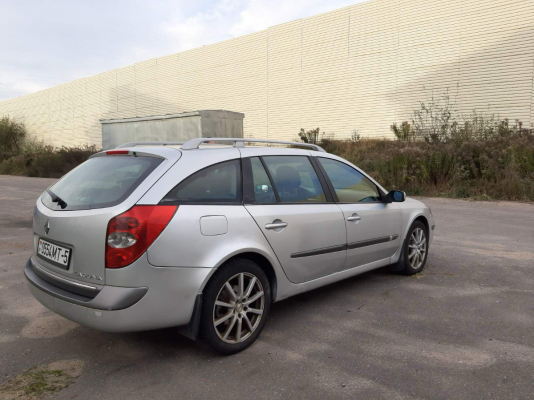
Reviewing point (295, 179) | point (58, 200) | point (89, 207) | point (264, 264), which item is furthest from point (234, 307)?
point (58, 200)

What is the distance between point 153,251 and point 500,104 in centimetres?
2040

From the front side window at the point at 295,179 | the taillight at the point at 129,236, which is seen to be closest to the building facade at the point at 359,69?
the front side window at the point at 295,179

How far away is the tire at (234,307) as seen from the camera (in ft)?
9.99

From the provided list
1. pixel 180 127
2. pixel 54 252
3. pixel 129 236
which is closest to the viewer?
pixel 129 236

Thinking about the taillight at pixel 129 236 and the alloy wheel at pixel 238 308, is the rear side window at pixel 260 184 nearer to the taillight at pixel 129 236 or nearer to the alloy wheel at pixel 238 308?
the alloy wheel at pixel 238 308

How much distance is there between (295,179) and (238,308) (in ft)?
Answer: 4.24

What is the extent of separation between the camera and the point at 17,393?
271 centimetres

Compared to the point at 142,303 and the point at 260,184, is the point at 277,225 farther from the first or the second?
the point at 142,303

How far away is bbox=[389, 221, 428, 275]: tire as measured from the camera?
502 cm

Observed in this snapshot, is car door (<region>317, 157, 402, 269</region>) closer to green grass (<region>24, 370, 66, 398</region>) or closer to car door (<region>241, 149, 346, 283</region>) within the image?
car door (<region>241, 149, 346, 283</region>)

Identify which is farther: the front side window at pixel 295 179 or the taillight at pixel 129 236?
the front side window at pixel 295 179

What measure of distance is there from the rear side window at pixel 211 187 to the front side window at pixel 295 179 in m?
0.42

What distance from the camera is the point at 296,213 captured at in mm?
3715

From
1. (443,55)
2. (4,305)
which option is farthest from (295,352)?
(443,55)
